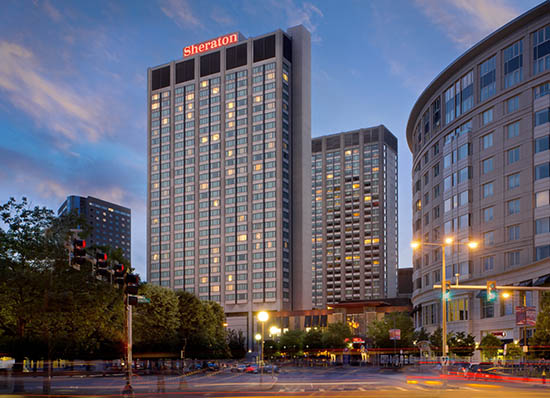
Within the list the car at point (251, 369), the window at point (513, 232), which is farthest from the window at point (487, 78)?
the car at point (251, 369)

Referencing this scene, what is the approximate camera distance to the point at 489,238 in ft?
285

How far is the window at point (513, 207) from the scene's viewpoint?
270 ft

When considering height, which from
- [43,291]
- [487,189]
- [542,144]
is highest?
[542,144]

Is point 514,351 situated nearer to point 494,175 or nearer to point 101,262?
point 494,175

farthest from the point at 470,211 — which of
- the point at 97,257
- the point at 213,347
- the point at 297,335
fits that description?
the point at 297,335

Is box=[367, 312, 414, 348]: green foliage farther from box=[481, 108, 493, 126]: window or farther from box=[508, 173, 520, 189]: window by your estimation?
box=[481, 108, 493, 126]: window

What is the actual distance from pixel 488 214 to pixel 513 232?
18.3 ft

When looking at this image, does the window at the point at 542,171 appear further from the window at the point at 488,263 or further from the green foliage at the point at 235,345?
the green foliage at the point at 235,345

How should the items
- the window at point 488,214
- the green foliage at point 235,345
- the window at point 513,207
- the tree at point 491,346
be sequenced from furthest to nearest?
the green foliage at point 235,345 → the window at point 488,214 → the window at point 513,207 → the tree at point 491,346

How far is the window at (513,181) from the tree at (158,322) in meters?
53.7

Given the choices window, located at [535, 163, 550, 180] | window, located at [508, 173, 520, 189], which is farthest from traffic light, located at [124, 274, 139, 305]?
window, located at [508, 173, 520, 189]

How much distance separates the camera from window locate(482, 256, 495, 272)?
8619cm

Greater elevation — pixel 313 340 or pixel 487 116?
pixel 487 116

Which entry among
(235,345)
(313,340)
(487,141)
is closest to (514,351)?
(487,141)
